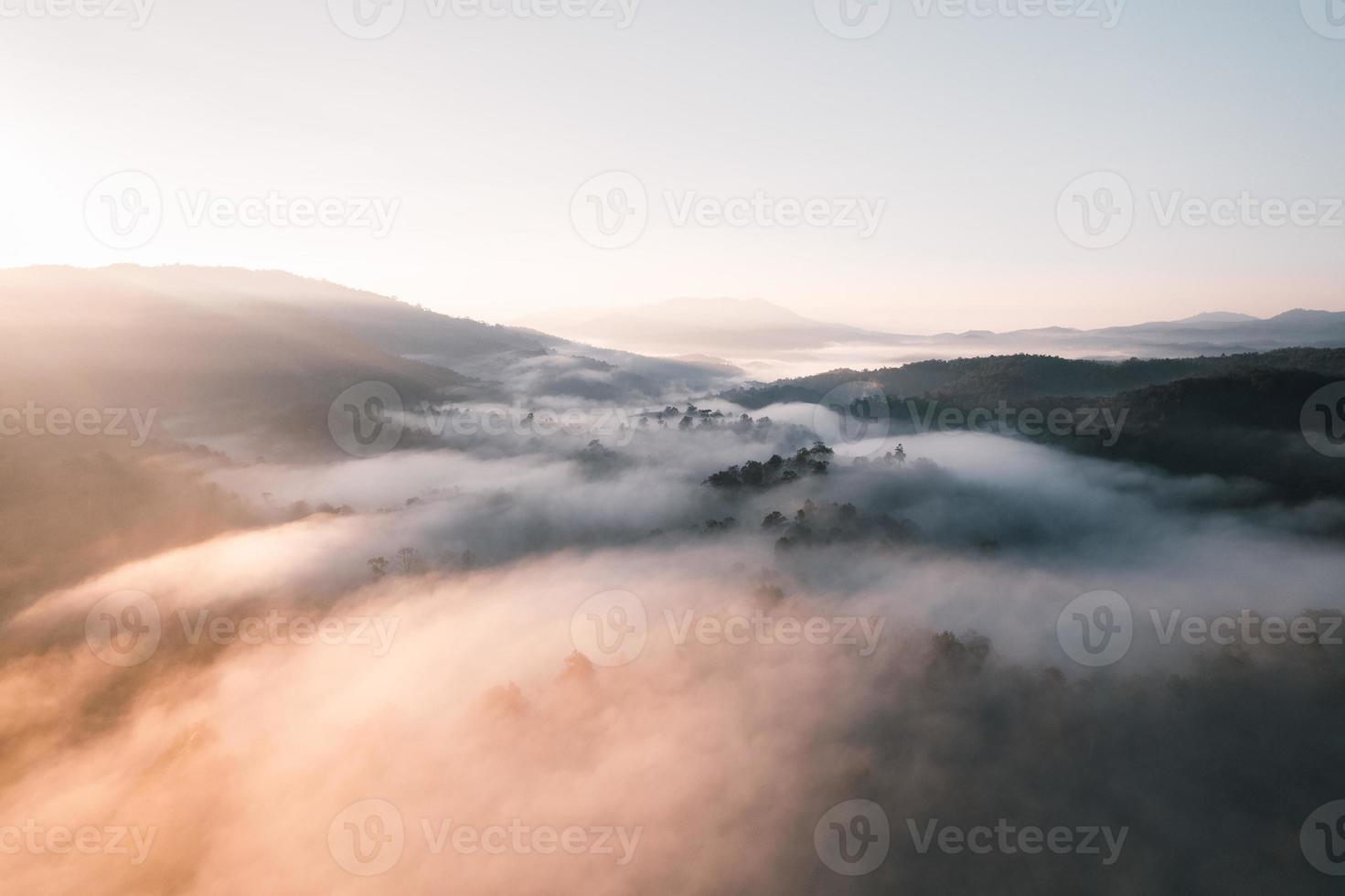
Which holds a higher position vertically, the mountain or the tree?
the mountain

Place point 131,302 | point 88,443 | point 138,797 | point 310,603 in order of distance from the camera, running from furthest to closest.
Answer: point 131,302
point 88,443
point 310,603
point 138,797

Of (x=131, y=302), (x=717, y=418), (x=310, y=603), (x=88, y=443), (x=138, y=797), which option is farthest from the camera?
(x=131, y=302)

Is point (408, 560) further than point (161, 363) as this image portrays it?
No

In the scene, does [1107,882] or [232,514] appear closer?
[1107,882]

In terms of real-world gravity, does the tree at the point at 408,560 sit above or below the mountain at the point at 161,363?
below

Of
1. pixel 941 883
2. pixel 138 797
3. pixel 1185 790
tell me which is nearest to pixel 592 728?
pixel 941 883

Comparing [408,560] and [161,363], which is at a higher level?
[161,363]

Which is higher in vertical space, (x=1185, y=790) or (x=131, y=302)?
(x=131, y=302)

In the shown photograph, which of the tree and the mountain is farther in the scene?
the mountain

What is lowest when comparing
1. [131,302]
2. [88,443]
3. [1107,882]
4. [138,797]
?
[1107,882]

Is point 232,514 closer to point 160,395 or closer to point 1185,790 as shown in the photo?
point 160,395

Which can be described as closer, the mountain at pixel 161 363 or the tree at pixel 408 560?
the tree at pixel 408 560
